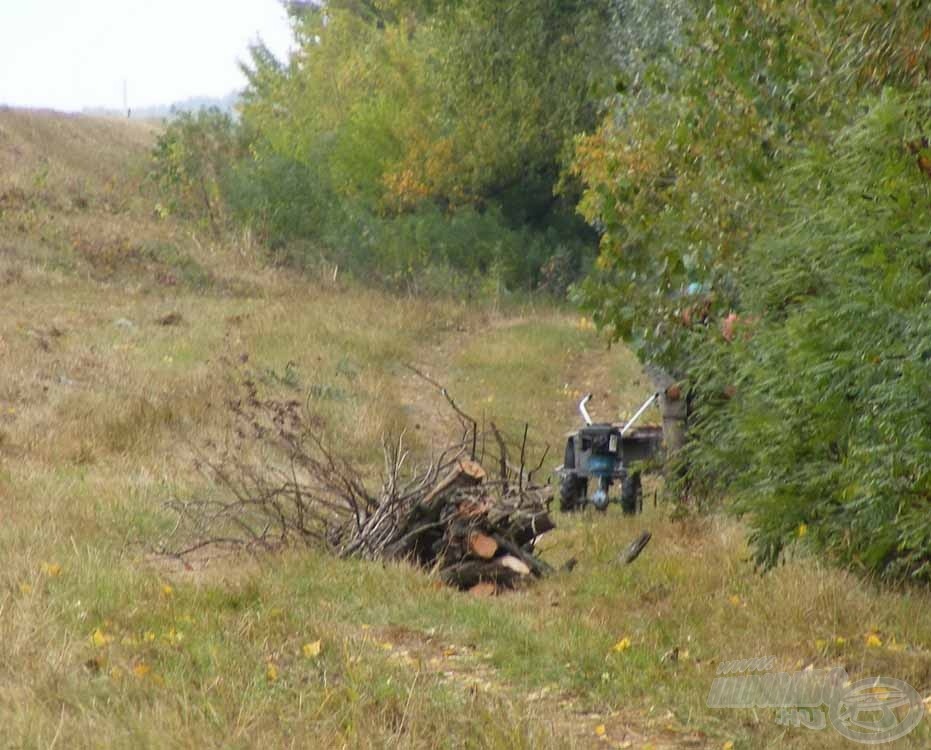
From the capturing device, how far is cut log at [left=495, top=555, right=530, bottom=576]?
8844mm

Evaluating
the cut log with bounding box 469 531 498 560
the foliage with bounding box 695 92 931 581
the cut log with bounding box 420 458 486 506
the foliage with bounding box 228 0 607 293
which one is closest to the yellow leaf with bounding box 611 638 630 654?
the foliage with bounding box 695 92 931 581

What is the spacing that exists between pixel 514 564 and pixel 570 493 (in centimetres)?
334

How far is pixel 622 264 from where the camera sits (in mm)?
10719

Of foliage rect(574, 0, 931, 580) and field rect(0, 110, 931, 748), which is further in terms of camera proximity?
foliage rect(574, 0, 931, 580)

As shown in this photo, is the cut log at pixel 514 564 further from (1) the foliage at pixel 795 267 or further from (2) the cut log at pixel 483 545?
(1) the foliage at pixel 795 267

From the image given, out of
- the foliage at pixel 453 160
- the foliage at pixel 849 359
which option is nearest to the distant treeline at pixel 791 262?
the foliage at pixel 849 359

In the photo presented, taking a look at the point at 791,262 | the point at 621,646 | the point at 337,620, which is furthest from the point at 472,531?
the point at 791,262

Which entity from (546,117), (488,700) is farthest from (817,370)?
(546,117)

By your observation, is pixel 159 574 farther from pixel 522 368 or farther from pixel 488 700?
pixel 522 368

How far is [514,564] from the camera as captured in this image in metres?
8.88

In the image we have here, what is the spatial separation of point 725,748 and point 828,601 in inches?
72.5

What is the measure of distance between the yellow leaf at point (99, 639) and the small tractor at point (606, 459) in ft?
18.4

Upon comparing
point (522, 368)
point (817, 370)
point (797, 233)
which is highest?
point (797, 233)

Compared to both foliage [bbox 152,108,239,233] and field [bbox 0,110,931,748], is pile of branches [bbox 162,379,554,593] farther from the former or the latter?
foliage [bbox 152,108,239,233]
